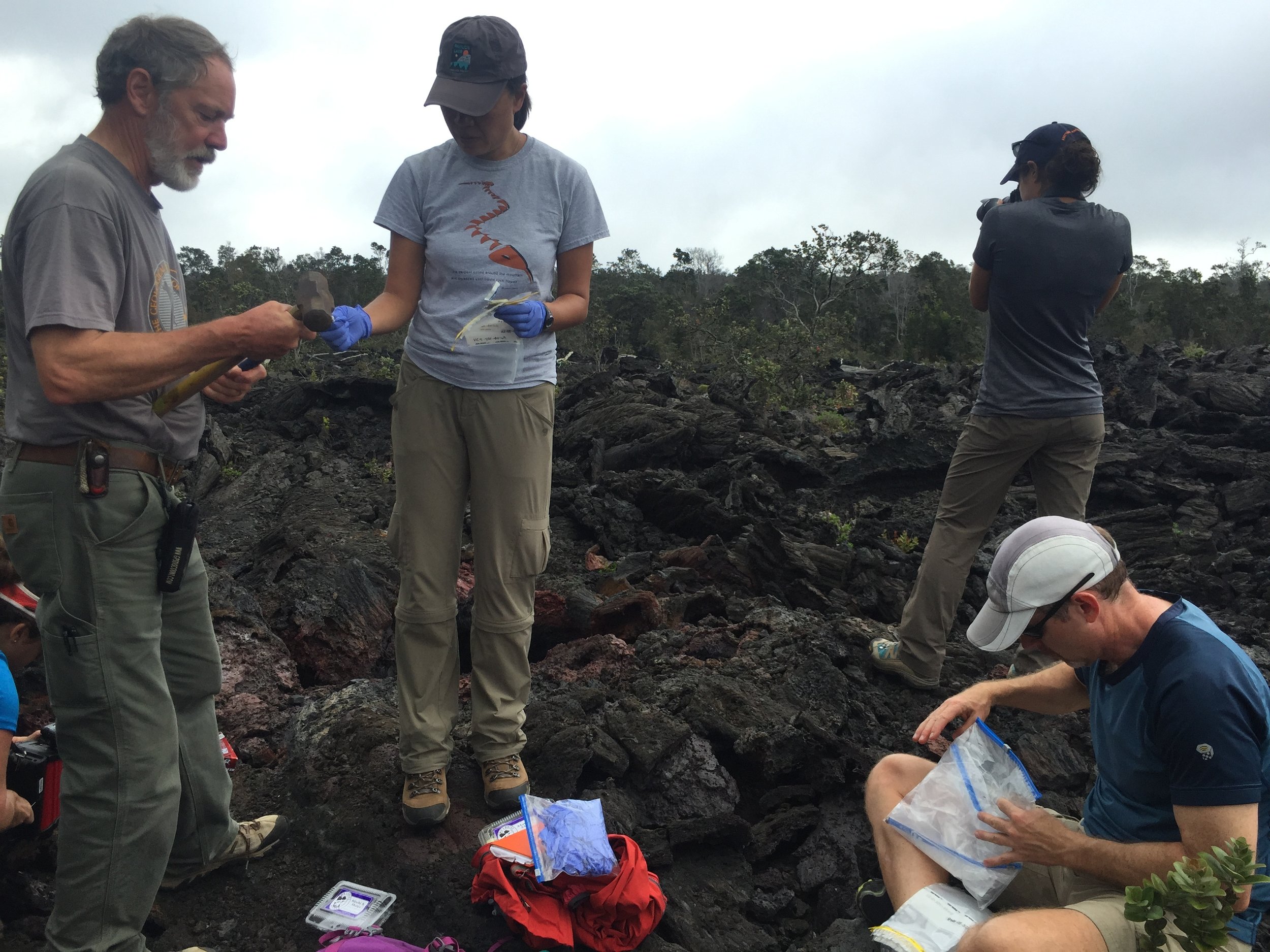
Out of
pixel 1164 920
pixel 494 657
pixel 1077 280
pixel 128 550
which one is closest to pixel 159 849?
pixel 128 550

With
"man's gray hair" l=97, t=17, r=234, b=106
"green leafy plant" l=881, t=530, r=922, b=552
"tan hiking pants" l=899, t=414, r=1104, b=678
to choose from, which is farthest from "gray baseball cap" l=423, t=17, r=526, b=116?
"green leafy plant" l=881, t=530, r=922, b=552

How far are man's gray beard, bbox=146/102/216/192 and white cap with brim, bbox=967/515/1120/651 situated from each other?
7.07 feet

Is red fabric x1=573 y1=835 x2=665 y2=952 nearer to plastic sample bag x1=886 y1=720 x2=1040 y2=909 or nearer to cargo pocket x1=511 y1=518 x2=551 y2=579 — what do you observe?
plastic sample bag x1=886 y1=720 x2=1040 y2=909

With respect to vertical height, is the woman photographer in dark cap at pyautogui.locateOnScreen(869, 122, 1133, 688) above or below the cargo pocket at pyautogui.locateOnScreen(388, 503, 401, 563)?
above

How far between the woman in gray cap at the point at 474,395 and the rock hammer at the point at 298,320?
0.45m

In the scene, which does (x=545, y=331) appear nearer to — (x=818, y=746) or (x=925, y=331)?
(x=818, y=746)

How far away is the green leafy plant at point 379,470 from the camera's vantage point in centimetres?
886

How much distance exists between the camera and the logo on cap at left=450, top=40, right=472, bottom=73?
8.50ft

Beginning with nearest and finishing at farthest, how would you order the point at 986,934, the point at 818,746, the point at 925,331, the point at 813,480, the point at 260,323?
the point at 986,934 → the point at 260,323 → the point at 818,746 → the point at 813,480 → the point at 925,331

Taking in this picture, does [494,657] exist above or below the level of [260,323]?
below

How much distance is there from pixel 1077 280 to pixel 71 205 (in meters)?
3.51

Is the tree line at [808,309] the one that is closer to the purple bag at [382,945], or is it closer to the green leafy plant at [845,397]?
the green leafy plant at [845,397]

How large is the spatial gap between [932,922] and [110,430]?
2249 millimetres

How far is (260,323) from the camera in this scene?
2.05 metres
